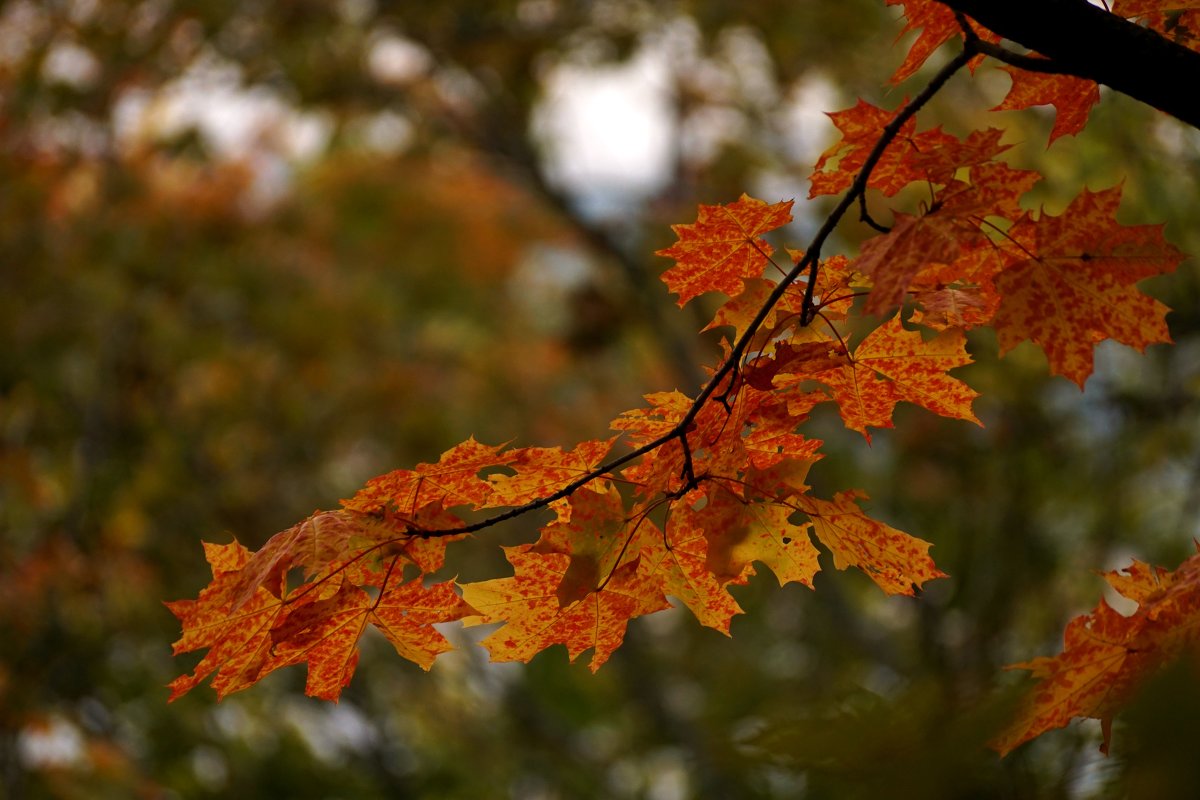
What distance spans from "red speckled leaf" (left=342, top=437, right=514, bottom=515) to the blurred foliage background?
87.4 inches

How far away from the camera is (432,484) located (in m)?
1.30

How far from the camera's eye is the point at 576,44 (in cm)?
571

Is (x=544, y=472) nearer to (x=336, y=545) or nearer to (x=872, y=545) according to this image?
(x=336, y=545)

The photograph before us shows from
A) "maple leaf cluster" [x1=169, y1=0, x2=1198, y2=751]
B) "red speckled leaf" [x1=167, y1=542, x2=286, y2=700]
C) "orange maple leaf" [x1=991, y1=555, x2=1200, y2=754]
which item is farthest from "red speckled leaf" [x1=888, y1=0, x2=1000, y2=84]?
"red speckled leaf" [x1=167, y1=542, x2=286, y2=700]

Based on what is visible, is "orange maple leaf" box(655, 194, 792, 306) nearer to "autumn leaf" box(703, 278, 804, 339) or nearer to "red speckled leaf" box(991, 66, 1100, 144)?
"autumn leaf" box(703, 278, 804, 339)

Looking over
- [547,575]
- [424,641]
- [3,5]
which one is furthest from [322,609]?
[3,5]

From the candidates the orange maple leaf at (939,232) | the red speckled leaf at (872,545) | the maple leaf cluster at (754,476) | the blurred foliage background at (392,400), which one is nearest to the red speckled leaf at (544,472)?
the maple leaf cluster at (754,476)

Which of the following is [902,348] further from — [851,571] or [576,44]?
[851,571]

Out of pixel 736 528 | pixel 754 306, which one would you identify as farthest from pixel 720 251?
pixel 736 528

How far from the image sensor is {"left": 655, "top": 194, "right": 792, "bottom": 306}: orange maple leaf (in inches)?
52.3

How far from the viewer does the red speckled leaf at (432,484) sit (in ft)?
4.20

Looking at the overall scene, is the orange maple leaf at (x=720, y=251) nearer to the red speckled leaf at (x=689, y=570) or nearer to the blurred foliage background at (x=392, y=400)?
the red speckled leaf at (x=689, y=570)

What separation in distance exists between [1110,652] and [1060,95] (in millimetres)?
644

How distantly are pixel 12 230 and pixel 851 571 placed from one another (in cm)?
566
